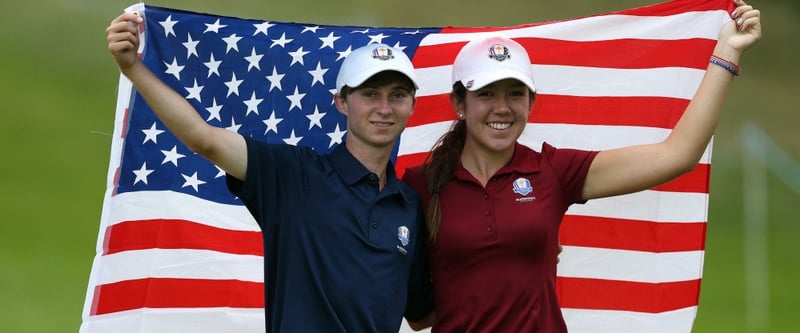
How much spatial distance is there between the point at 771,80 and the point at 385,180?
489 inches

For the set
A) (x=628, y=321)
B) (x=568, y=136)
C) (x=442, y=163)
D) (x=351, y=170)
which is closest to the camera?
(x=351, y=170)

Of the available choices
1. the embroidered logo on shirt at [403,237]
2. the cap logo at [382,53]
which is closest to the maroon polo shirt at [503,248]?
the embroidered logo on shirt at [403,237]

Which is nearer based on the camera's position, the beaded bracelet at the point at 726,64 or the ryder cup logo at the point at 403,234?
the ryder cup logo at the point at 403,234

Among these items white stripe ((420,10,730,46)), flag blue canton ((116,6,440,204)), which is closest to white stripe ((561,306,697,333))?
white stripe ((420,10,730,46))

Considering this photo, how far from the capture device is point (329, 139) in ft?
16.2

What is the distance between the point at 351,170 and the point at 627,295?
1.81 metres

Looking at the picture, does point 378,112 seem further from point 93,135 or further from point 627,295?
point 93,135

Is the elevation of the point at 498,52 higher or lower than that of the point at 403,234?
higher

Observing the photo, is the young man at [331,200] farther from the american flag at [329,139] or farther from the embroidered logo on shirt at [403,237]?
the american flag at [329,139]

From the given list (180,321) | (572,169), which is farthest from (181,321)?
(572,169)

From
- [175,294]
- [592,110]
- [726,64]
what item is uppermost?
[726,64]

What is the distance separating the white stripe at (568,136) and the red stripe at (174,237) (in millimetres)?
783

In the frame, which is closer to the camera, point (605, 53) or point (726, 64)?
point (726, 64)

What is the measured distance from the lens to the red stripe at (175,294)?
4.69m
